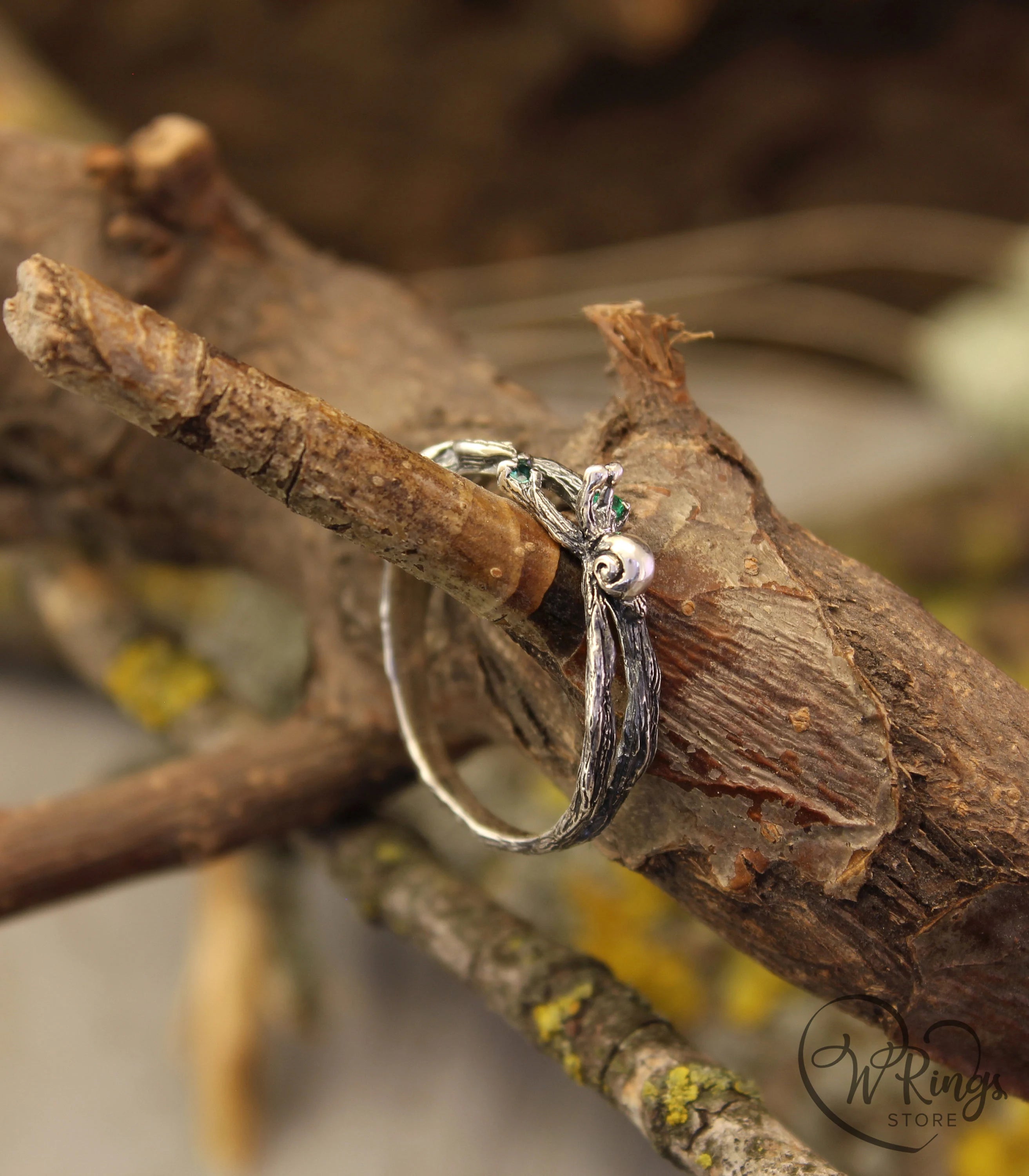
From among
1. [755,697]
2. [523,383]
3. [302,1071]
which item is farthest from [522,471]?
[523,383]

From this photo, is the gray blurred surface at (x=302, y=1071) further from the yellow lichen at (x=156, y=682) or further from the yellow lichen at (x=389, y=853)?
the yellow lichen at (x=389, y=853)

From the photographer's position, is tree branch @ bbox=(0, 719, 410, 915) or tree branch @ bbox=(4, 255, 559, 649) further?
tree branch @ bbox=(0, 719, 410, 915)

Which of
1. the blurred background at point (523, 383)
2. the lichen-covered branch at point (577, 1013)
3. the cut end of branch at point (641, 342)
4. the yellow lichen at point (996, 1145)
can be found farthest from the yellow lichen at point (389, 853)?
the yellow lichen at point (996, 1145)

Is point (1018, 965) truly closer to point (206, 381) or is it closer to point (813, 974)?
point (813, 974)

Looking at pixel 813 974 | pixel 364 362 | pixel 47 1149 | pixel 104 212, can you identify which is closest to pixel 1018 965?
pixel 813 974

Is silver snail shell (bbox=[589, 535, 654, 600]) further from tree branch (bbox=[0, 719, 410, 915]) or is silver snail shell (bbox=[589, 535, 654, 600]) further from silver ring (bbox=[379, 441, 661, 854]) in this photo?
tree branch (bbox=[0, 719, 410, 915])

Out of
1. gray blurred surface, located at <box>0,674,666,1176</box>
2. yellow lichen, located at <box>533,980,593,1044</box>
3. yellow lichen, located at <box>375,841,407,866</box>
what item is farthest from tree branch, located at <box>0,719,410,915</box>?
gray blurred surface, located at <box>0,674,666,1176</box>

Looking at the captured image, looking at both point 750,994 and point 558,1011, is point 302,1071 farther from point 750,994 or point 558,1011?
point 558,1011
